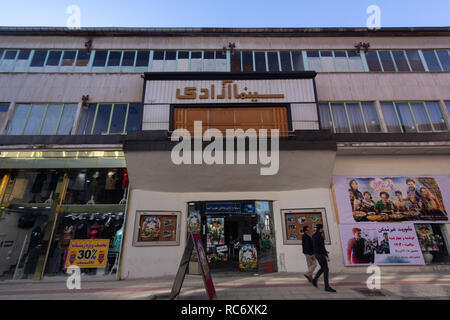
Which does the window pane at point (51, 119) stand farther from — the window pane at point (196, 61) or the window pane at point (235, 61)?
the window pane at point (235, 61)

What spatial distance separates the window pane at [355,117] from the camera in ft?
36.4

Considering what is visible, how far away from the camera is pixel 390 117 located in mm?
11336

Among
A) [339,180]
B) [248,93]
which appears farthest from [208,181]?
[339,180]

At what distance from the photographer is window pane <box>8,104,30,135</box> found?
1077 cm

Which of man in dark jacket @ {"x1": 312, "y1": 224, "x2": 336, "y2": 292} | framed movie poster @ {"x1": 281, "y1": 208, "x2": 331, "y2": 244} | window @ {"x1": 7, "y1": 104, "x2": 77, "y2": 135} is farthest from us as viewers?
window @ {"x1": 7, "y1": 104, "x2": 77, "y2": 135}

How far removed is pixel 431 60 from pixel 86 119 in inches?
815

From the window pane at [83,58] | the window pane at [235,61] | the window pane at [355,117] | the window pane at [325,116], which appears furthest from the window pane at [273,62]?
the window pane at [83,58]

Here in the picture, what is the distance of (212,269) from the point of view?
9.09 metres

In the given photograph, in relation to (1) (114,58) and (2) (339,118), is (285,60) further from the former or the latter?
(1) (114,58)

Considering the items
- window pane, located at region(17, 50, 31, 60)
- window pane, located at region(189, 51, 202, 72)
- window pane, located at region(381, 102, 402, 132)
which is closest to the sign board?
window pane, located at region(189, 51, 202, 72)

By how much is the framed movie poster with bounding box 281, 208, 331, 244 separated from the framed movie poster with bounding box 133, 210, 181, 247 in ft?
Result: 16.4

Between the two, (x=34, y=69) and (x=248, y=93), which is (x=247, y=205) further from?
(x=34, y=69)

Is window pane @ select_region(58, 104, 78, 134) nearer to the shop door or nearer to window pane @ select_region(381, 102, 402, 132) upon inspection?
the shop door

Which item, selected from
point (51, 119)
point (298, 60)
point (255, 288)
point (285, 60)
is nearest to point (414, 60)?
point (298, 60)
